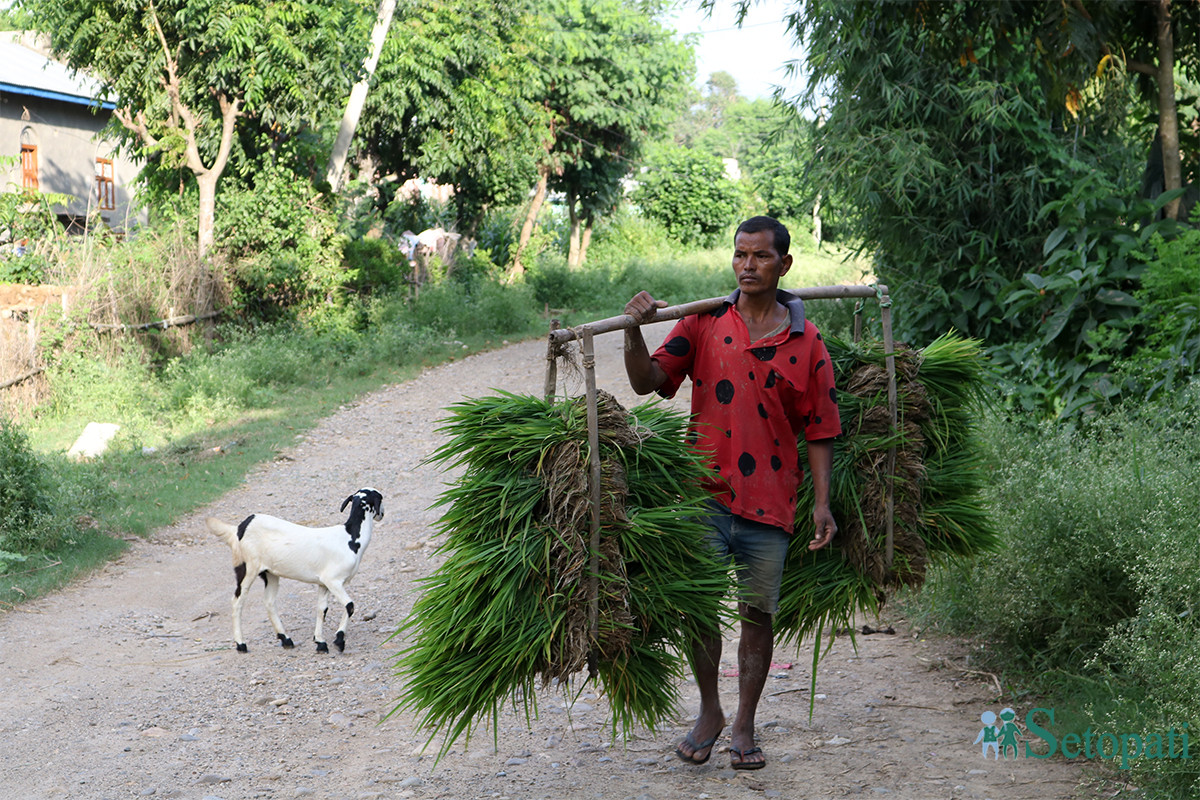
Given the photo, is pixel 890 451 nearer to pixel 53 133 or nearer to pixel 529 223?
pixel 529 223

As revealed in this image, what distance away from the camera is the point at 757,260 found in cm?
324

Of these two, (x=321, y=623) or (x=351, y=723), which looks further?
(x=321, y=623)

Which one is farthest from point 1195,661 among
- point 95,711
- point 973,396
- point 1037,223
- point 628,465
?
point 1037,223

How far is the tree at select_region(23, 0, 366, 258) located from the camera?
11922mm

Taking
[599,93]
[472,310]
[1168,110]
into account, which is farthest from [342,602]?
[599,93]

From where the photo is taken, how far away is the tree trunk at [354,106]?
1469cm

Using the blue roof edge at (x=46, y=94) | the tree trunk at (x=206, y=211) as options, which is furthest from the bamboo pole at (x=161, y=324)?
the blue roof edge at (x=46, y=94)

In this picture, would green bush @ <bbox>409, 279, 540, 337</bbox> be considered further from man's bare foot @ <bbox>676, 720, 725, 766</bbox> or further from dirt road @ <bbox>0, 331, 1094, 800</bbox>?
man's bare foot @ <bbox>676, 720, 725, 766</bbox>

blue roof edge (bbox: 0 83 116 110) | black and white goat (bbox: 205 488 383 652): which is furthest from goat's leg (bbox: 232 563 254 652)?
blue roof edge (bbox: 0 83 116 110)

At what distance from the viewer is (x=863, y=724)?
12.7 ft

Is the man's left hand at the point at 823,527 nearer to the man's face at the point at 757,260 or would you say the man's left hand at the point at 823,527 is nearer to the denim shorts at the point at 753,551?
the denim shorts at the point at 753,551

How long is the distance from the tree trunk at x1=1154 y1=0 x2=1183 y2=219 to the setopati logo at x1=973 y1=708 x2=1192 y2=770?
3871 millimetres

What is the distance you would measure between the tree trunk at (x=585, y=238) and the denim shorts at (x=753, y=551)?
22036 mm

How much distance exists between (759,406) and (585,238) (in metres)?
23.1
